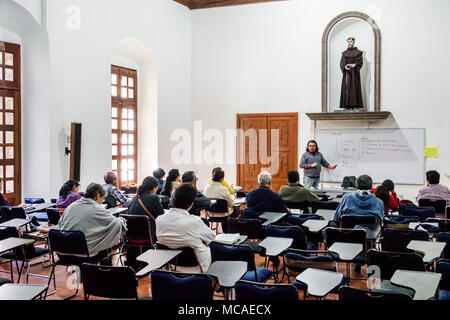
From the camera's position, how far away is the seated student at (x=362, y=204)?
14.9ft

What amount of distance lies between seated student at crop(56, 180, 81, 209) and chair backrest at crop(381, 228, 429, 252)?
359 centimetres

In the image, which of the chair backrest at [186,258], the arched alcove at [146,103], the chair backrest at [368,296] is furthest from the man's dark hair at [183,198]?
the arched alcove at [146,103]

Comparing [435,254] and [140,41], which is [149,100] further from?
[435,254]

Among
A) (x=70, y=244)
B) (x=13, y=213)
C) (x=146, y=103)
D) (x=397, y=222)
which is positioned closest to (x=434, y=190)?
(x=397, y=222)

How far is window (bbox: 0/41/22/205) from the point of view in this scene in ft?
23.6

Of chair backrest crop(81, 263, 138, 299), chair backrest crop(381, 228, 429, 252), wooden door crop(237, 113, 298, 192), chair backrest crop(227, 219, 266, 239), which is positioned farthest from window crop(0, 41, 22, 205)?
chair backrest crop(381, 228, 429, 252)

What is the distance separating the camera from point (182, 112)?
35.1ft

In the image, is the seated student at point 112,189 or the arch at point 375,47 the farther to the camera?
the arch at point 375,47

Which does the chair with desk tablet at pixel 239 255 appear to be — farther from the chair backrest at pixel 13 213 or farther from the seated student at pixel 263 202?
the chair backrest at pixel 13 213

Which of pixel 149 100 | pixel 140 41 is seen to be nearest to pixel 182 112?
pixel 149 100

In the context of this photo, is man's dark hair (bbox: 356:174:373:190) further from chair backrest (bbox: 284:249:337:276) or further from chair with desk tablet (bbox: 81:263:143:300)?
chair with desk tablet (bbox: 81:263:143:300)

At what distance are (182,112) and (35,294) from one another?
855 centimetres

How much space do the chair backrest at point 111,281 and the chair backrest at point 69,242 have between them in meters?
0.92

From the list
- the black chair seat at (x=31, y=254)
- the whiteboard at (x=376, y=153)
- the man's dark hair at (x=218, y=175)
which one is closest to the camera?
the black chair seat at (x=31, y=254)
